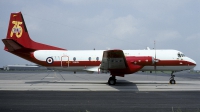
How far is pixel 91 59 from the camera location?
22.8 meters

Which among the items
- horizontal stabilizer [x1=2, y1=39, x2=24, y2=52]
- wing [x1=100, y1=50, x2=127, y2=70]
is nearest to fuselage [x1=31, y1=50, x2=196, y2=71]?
horizontal stabilizer [x1=2, y1=39, x2=24, y2=52]

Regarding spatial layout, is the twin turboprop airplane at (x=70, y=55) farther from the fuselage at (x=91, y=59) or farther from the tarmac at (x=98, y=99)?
the tarmac at (x=98, y=99)

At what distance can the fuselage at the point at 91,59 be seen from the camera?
22359 mm

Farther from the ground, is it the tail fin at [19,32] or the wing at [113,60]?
the tail fin at [19,32]

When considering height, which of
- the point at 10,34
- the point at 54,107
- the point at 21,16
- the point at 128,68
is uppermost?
the point at 21,16

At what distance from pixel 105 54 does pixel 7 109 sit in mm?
11116

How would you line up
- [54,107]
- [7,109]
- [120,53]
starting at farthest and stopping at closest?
[120,53]
[54,107]
[7,109]

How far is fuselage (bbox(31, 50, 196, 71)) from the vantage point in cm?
2236

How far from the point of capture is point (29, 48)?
2323 cm

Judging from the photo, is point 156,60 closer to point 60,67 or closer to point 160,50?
point 160,50

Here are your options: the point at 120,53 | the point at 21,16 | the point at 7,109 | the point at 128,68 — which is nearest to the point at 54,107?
the point at 7,109

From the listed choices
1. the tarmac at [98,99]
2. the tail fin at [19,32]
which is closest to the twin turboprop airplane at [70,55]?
the tail fin at [19,32]

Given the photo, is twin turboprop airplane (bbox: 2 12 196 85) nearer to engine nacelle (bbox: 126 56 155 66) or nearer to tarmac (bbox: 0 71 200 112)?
engine nacelle (bbox: 126 56 155 66)

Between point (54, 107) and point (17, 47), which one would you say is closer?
point (54, 107)
